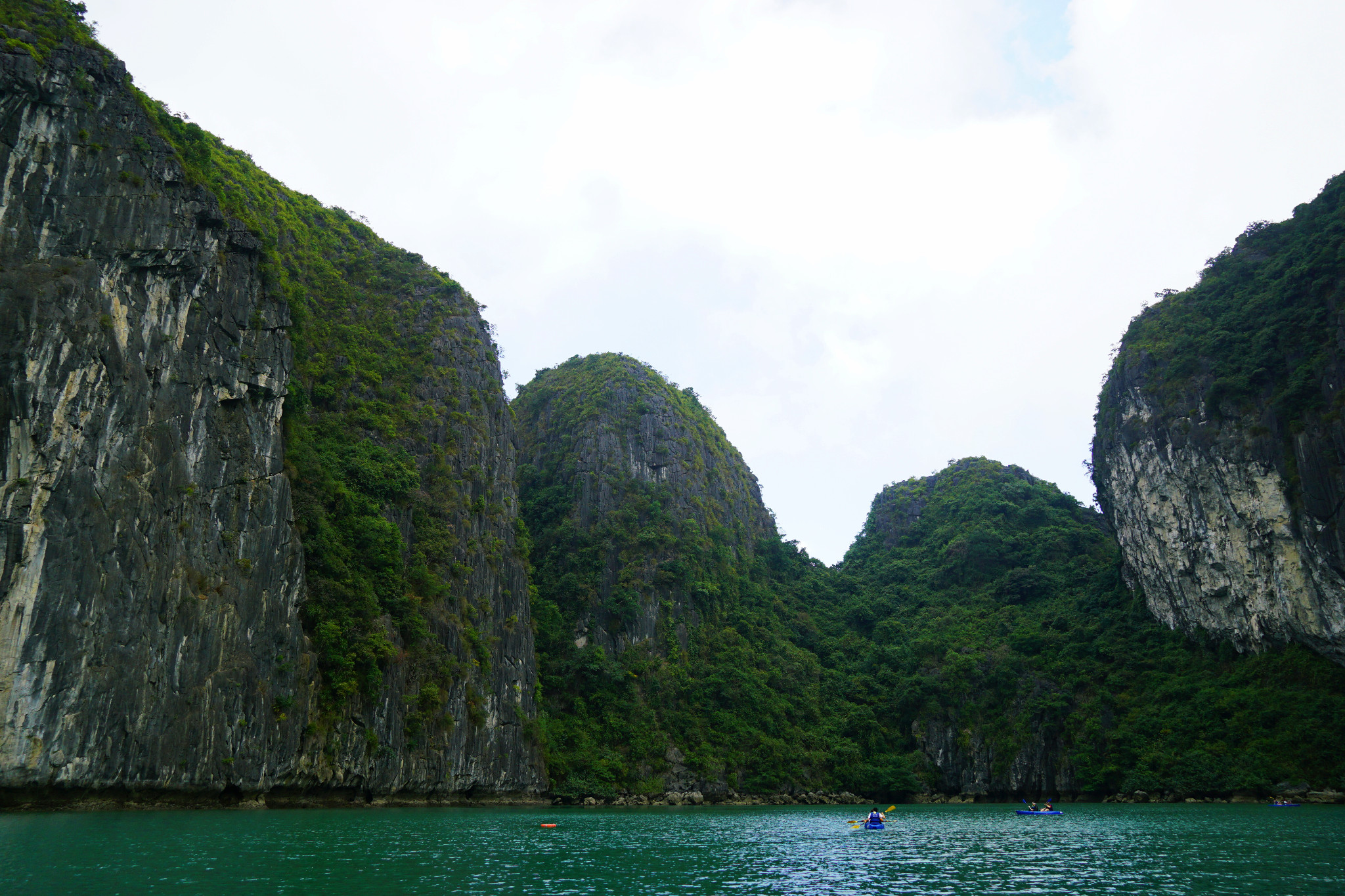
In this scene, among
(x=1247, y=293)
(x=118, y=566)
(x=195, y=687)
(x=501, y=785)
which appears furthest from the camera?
(x=1247, y=293)

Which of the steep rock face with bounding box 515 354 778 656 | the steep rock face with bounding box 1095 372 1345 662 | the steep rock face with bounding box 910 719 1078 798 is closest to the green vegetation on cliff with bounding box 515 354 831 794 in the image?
the steep rock face with bounding box 515 354 778 656

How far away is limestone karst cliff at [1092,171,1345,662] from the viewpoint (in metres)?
42.9

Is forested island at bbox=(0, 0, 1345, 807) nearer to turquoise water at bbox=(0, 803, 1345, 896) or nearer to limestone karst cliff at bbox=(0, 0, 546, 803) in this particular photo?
limestone karst cliff at bbox=(0, 0, 546, 803)

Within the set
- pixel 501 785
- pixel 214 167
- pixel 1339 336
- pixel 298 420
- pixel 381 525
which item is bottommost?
pixel 501 785

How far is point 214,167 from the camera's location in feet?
142

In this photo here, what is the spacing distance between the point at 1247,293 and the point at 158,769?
211 feet

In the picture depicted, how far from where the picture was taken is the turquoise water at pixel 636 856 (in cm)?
1538

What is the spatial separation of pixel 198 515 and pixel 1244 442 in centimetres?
5330

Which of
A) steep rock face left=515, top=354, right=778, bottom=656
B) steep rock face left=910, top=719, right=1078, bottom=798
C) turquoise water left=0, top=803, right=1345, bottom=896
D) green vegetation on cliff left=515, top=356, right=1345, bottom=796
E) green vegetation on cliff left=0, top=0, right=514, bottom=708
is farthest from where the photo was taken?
steep rock face left=515, top=354, right=778, bottom=656

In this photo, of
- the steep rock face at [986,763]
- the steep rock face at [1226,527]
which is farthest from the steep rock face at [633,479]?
the steep rock face at [1226,527]

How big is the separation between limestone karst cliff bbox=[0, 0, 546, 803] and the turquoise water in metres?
3.37

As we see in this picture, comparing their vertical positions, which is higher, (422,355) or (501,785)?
(422,355)

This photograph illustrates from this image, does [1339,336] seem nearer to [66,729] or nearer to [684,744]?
[684,744]

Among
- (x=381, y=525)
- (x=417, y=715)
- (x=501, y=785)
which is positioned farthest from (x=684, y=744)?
(x=381, y=525)
